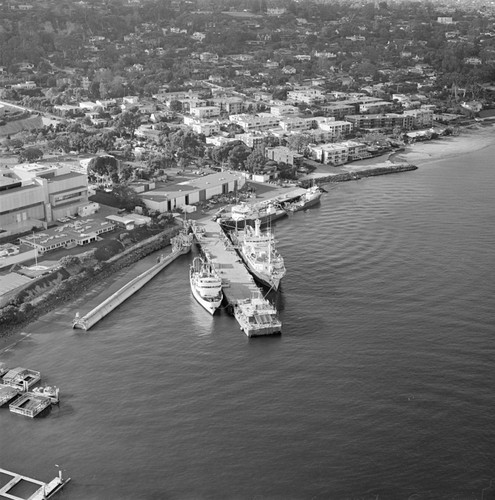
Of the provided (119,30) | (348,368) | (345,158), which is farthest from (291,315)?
(119,30)

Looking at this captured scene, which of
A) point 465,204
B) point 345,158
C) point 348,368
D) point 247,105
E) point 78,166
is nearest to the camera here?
point 348,368

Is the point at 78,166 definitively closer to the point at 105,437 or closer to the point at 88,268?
the point at 88,268

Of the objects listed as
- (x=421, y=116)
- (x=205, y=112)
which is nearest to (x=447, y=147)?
(x=421, y=116)

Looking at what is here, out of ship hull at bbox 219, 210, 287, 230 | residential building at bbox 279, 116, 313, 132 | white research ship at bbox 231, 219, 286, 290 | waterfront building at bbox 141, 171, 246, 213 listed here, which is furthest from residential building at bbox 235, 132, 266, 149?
white research ship at bbox 231, 219, 286, 290

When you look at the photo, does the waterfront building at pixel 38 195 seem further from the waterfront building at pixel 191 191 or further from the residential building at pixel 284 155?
the residential building at pixel 284 155

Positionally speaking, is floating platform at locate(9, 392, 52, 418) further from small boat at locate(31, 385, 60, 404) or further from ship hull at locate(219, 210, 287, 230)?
ship hull at locate(219, 210, 287, 230)
